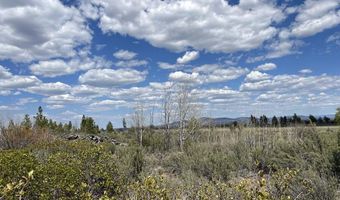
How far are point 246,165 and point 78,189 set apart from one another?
7.57 metres

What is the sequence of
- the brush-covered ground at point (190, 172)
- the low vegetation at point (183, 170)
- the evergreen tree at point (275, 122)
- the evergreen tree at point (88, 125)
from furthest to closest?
1. the evergreen tree at point (88, 125)
2. the evergreen tree at point (275, 122)
3. the low vegetation at point (183, 170)
4. the brush-covered ground at point (190, 172)

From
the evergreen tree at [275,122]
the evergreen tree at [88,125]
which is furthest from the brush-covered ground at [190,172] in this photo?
the evergreen tree at [88,125]

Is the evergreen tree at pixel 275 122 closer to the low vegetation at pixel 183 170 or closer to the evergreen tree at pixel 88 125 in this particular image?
the low vegetation at pixel 183 170

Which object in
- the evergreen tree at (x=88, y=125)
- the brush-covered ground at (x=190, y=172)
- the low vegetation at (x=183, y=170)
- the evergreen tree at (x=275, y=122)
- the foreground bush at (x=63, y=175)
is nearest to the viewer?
the brush-covered ground at (x=190, y=172)

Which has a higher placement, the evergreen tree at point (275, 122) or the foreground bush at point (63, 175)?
the evergreen tree at point (275, 122)

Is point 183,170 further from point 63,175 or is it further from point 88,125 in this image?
point 88,125

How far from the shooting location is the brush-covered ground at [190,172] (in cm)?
539

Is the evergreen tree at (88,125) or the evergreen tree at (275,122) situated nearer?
the evergreen tree at (275,122)

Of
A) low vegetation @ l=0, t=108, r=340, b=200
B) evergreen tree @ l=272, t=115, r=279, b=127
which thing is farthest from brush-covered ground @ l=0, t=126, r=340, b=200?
evergreen tree @ l=272, t=115, r=279, b=127

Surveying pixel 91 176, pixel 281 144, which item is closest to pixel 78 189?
pixel 91 176

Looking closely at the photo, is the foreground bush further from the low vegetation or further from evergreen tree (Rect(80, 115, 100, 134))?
evergreen tree (Rect(80, 115, 100, 134))

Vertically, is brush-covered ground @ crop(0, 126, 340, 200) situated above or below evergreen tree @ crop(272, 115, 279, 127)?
below

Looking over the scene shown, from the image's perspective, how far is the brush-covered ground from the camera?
212 inches

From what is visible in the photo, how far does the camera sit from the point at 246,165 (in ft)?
45.0
